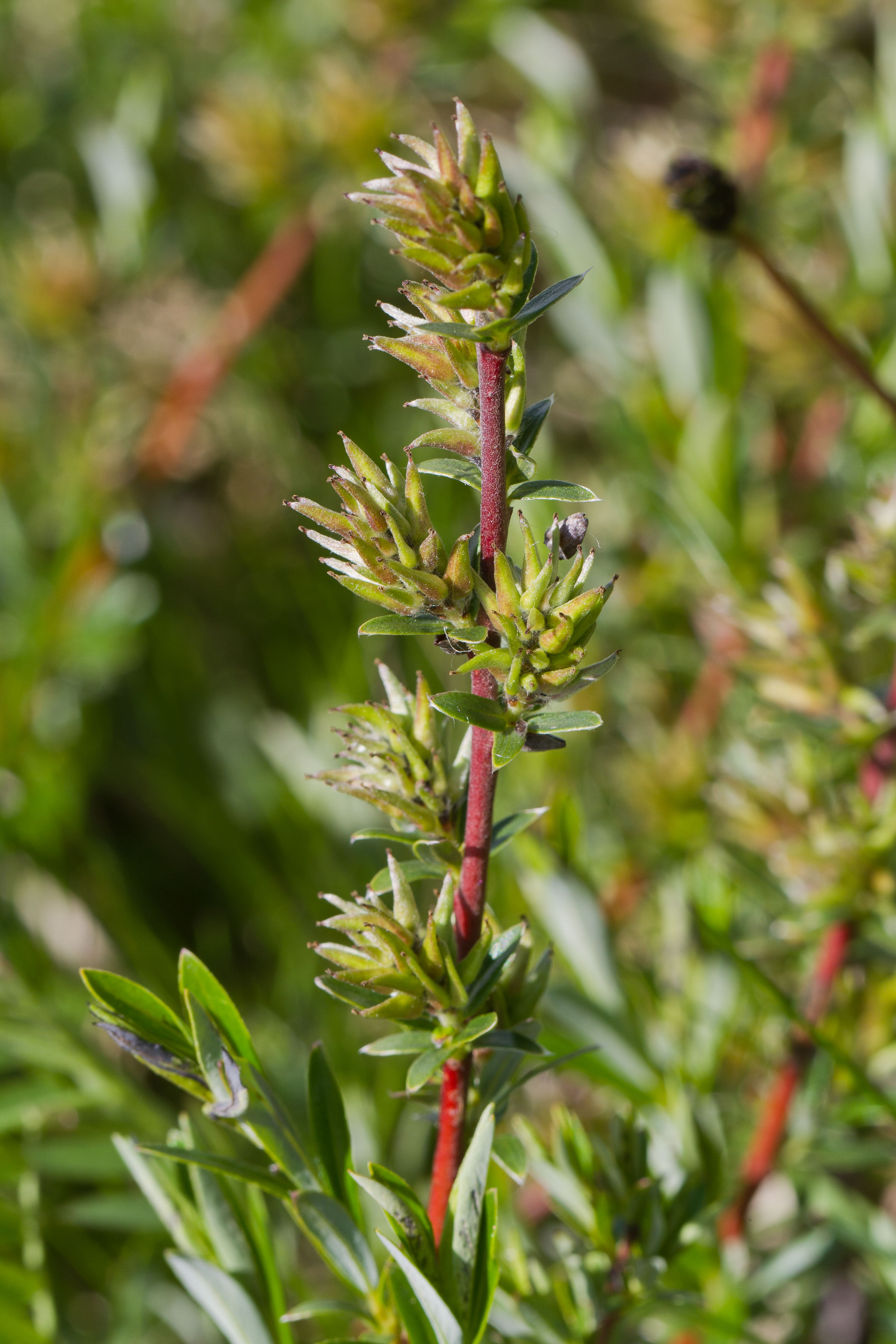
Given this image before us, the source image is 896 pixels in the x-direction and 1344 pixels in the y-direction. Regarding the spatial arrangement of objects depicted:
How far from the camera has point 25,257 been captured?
3.89ft

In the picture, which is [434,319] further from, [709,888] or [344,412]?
[344,412]

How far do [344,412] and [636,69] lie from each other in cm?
85

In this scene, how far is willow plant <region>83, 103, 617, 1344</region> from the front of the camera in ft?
1.00

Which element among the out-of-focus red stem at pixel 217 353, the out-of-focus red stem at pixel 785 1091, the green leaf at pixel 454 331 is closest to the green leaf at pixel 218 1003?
the green leaf at pixel 454 331

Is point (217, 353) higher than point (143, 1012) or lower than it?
higher

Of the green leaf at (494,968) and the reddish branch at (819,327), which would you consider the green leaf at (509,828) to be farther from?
the reddish branch at (819,327)

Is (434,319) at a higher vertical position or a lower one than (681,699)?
higher

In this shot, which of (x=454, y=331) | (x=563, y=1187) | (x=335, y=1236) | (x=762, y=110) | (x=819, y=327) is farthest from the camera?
(x=762, y=110)

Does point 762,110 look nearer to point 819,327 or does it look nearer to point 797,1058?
point 819,327

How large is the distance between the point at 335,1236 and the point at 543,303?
329 millimetres

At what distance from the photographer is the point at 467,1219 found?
1.18ft

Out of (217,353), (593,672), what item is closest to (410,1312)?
(593,672)

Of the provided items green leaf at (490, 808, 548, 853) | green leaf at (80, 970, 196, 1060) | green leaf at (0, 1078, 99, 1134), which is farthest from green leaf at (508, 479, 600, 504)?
green leaf at (0, 1078, 99, 1134)

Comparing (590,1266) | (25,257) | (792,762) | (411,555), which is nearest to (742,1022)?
(792,762)
